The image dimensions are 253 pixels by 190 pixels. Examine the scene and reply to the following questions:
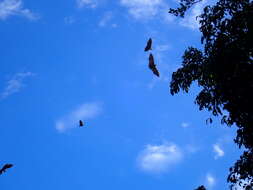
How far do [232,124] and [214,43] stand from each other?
9.72 feet

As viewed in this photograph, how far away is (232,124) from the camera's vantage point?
11.0 metres

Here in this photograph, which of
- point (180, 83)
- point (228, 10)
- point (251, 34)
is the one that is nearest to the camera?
point (251, 34)

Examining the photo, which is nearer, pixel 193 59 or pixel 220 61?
pixel 220 61

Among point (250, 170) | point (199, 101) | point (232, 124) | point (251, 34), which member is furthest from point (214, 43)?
point (250, 170)

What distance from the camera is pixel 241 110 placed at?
10250 millimetres

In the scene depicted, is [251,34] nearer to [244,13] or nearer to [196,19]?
[244,13]

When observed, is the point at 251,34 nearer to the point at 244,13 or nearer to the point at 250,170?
the point at 244,13

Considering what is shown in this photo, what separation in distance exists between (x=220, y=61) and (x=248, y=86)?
123cm

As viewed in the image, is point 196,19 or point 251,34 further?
point 196,19

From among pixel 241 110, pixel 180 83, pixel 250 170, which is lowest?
pixel 250 170

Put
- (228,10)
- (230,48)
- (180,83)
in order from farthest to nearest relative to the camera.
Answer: (180,83), (228,10), (230,48)

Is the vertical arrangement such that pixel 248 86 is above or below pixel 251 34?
below

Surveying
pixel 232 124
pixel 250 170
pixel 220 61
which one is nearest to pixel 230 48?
pixel 220 61

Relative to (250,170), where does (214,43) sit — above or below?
above
